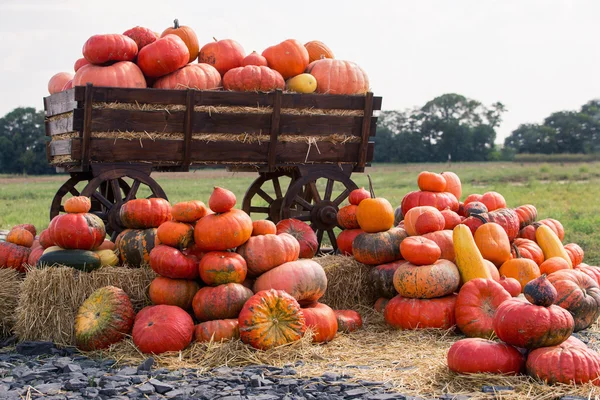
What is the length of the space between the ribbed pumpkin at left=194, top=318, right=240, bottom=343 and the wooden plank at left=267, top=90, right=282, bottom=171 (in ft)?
8.74

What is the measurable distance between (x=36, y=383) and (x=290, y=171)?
482 cm

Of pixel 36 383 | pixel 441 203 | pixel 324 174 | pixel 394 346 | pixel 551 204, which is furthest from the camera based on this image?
pixel 551 204

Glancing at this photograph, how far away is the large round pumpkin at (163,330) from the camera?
5102 mm

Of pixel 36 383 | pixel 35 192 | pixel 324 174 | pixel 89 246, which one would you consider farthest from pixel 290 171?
pixel 35 192

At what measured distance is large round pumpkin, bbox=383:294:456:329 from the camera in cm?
582

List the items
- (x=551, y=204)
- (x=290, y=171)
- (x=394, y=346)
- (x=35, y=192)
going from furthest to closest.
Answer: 1. (x=35, y=192)
2. (x=551, y=204)
3. (x=290, y=171)
4. (x=394, y=346)

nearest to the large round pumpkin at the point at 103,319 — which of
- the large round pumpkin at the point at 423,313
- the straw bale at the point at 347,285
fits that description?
the straw bale at the point at 347,285

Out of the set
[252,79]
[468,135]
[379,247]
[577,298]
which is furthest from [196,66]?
[468,135]

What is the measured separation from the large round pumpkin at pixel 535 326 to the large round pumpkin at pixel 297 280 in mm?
1683

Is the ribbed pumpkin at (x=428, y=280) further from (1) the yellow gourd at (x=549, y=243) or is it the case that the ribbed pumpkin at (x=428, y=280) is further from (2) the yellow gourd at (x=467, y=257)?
(1) the yellow gourd at (x=549, y=243)

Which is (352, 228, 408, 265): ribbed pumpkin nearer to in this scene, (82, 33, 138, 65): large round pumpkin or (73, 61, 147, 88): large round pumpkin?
(73, 61, 147, 88): large round pumpkin

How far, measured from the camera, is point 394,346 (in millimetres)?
5398

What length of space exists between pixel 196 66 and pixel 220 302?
305cm

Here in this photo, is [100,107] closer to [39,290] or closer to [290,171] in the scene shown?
[39,290]
